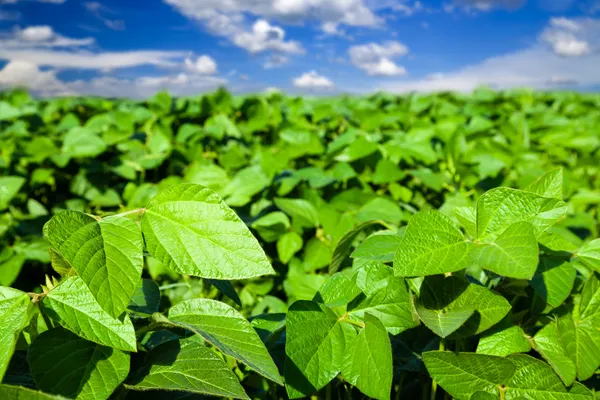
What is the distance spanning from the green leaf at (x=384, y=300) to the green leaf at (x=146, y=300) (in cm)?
38

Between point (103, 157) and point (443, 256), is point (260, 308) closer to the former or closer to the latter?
point (443, 256)

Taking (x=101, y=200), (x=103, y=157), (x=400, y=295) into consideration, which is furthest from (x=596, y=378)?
(x=103, y=157)

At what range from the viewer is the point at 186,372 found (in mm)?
802

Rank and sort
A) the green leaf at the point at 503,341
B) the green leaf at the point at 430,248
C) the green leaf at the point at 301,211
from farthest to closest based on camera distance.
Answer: the green leaf at the point at 301,211 < the green leaf at the point at 503,341 < the green leaf at the point at 430,248

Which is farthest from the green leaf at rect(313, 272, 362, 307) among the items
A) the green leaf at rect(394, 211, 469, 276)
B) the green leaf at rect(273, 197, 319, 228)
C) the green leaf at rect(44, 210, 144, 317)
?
the green leaf at rect(273, 197, 319, 228)

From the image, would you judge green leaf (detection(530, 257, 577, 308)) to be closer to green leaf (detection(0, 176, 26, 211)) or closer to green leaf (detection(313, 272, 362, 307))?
green leaf (detection(313, 272, 362, 307))

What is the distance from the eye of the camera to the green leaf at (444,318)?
0.83 metres

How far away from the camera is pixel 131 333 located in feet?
2.49

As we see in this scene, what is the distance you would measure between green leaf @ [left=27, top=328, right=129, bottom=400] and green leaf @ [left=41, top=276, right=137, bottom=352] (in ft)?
0.14

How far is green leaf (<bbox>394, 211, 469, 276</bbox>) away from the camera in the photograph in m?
0.86

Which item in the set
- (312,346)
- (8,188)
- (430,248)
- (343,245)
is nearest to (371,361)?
(312,346)

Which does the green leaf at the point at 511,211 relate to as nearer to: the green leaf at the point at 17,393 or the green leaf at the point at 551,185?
the green leaf at the point at 551,185

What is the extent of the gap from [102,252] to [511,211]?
709mm

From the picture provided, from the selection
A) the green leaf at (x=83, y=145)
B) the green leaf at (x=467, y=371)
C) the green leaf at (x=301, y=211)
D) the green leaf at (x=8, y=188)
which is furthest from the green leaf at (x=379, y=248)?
the green leaf at (x=83, y=145)
